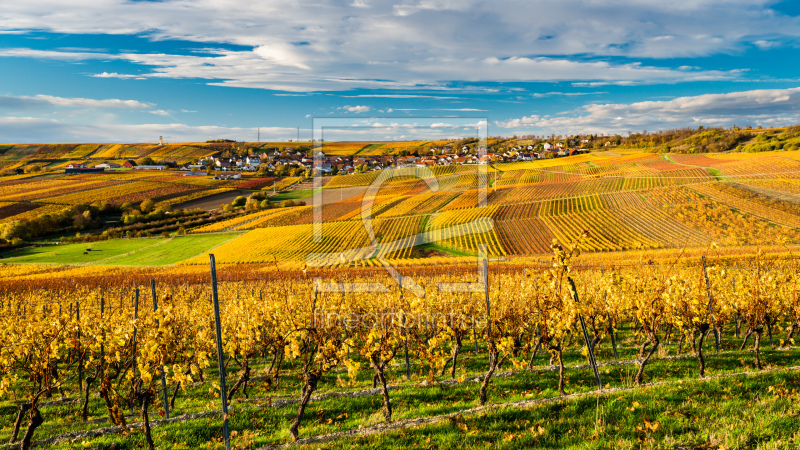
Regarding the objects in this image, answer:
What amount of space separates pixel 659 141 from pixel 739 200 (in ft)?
272

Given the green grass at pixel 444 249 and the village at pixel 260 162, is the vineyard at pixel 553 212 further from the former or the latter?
the village at pixel 260 162

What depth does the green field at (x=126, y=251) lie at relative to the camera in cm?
5319

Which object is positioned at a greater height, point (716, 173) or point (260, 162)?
point (260, 162)

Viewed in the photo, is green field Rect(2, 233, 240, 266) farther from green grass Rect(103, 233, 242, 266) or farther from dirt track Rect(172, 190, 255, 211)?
dirt track Rect(172, 190, 255, 211)

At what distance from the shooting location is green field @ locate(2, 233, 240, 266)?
5319cm

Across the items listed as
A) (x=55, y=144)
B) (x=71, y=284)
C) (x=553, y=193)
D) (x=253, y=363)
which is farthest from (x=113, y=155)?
(x=253, y=363)

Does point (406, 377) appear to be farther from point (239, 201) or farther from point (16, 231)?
point (239, 201)

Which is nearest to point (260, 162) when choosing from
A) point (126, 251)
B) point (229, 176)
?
point (229, 176)

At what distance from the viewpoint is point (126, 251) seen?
58312 mm

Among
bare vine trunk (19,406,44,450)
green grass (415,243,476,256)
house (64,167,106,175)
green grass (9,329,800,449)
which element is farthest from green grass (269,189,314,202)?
bare vine trunk (19,406,44,450)

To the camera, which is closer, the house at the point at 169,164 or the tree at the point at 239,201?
the tree at the point at 239,201

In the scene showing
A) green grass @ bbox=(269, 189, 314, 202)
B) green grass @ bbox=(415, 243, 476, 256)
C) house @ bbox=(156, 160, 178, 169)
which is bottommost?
green grass @ bbox=(415, 243, 476, 256)

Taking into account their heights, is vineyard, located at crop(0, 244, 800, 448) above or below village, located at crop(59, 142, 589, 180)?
below

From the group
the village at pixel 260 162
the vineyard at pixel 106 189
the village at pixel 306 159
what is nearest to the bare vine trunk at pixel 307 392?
the village at pixel 306 159
